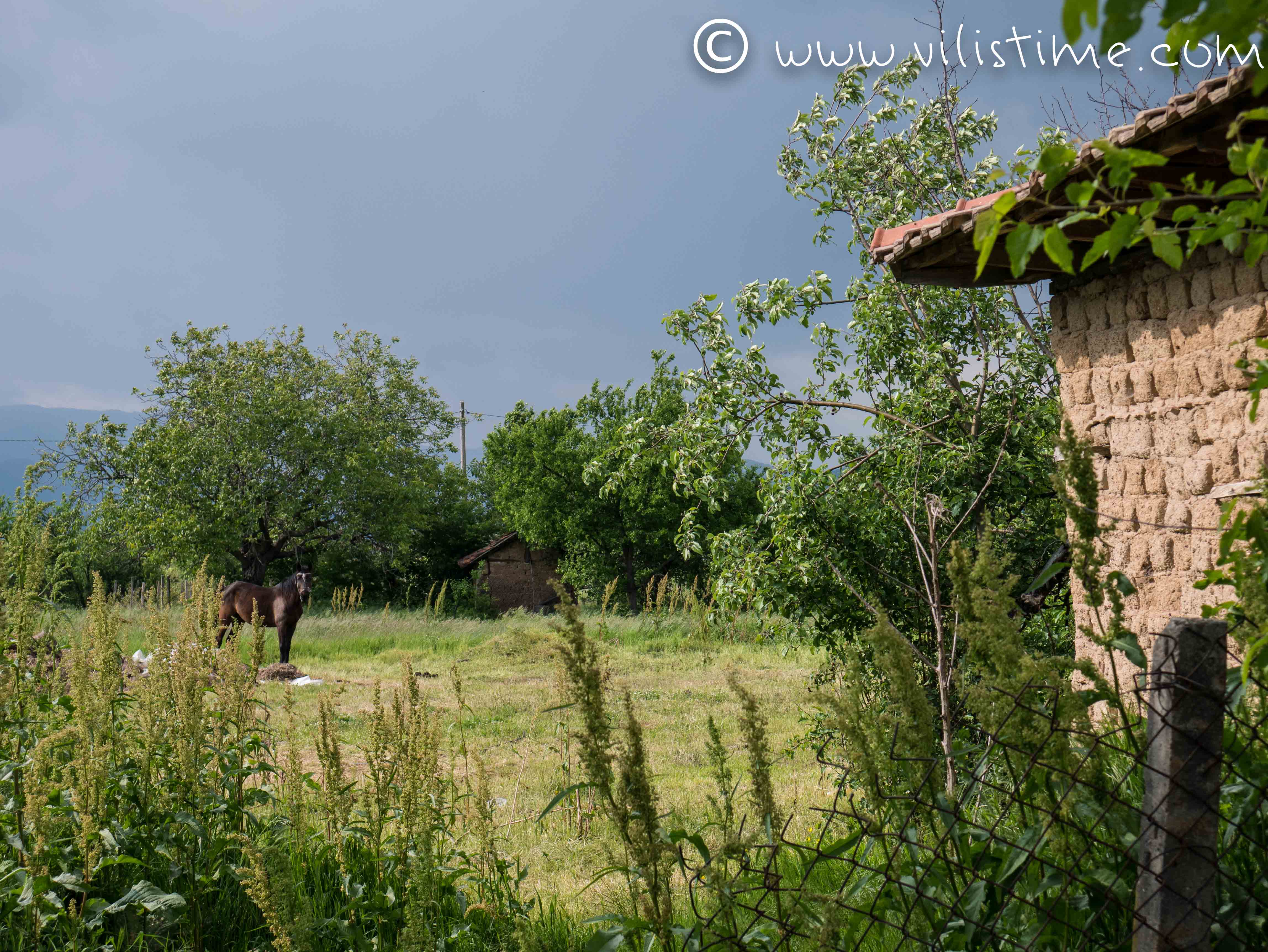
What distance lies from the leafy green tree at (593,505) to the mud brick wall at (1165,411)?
19.3 meters

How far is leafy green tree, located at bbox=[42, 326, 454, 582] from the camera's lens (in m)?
22.0

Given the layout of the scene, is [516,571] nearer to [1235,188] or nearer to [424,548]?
[424,548]

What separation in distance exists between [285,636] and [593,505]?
43.4 ft

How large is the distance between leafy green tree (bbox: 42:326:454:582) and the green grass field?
567 centimetres

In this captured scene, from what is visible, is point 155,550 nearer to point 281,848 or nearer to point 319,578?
point 319,578

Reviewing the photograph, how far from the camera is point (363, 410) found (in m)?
27.7

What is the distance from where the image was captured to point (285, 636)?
42.4ft

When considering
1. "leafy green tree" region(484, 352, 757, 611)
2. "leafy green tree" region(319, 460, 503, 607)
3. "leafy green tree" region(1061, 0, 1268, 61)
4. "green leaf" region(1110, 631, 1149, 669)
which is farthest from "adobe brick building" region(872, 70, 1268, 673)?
"leafy green tree" region(319, 460, 503, 607)

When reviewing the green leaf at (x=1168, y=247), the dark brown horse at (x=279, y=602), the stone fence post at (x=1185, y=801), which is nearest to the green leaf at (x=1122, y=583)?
the stone fence post at (x=1185, y=801)

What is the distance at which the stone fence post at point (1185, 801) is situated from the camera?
→ 158 centimetres

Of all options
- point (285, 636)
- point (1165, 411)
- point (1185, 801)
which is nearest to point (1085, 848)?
point (1185, 801)

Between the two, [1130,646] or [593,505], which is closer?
[1130,646]

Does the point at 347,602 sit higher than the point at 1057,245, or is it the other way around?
the point at 1057,245

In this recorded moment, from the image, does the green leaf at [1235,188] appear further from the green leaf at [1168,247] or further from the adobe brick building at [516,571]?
the adobe brick building at [516,571]
